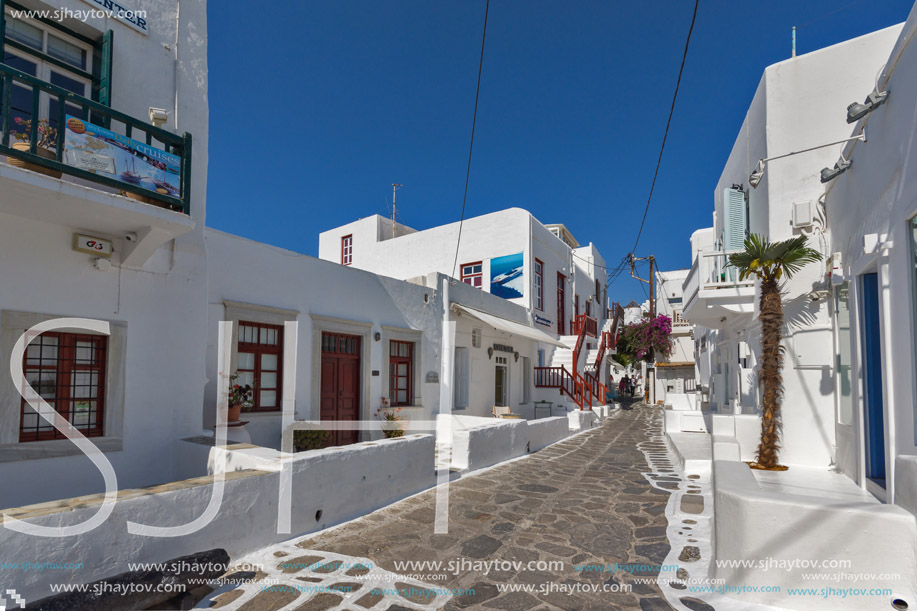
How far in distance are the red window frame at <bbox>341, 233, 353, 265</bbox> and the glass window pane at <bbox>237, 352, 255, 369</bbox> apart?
1413 centimetres

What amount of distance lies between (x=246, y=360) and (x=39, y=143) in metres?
4.00

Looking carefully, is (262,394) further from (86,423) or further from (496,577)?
(496,577)

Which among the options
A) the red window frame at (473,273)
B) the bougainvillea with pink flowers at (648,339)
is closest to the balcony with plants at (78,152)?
the red window frame at (473,273)

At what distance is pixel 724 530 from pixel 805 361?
578 centimetres

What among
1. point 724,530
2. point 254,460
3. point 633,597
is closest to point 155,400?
point 254,460

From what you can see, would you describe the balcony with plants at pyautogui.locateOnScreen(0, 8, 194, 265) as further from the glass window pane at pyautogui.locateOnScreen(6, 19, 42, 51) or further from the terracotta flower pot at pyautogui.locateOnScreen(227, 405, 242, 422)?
the terracotta flower pot at pyautogui.locateOnScreen(227, 405, 242, 422)

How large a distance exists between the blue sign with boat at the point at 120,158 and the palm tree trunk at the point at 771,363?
8.19 metres

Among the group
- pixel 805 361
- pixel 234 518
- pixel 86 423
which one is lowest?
pixel 234 518

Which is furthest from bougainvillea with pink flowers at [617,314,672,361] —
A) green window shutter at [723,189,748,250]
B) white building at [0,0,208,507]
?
white building at [0,0,208,507]

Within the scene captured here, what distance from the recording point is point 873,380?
6328 mm

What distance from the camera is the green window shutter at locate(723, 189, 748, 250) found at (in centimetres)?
1100

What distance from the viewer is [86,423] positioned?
5.61m

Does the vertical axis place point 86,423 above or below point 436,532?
above

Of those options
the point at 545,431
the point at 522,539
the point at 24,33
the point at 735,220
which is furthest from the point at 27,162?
the point at 735,220
